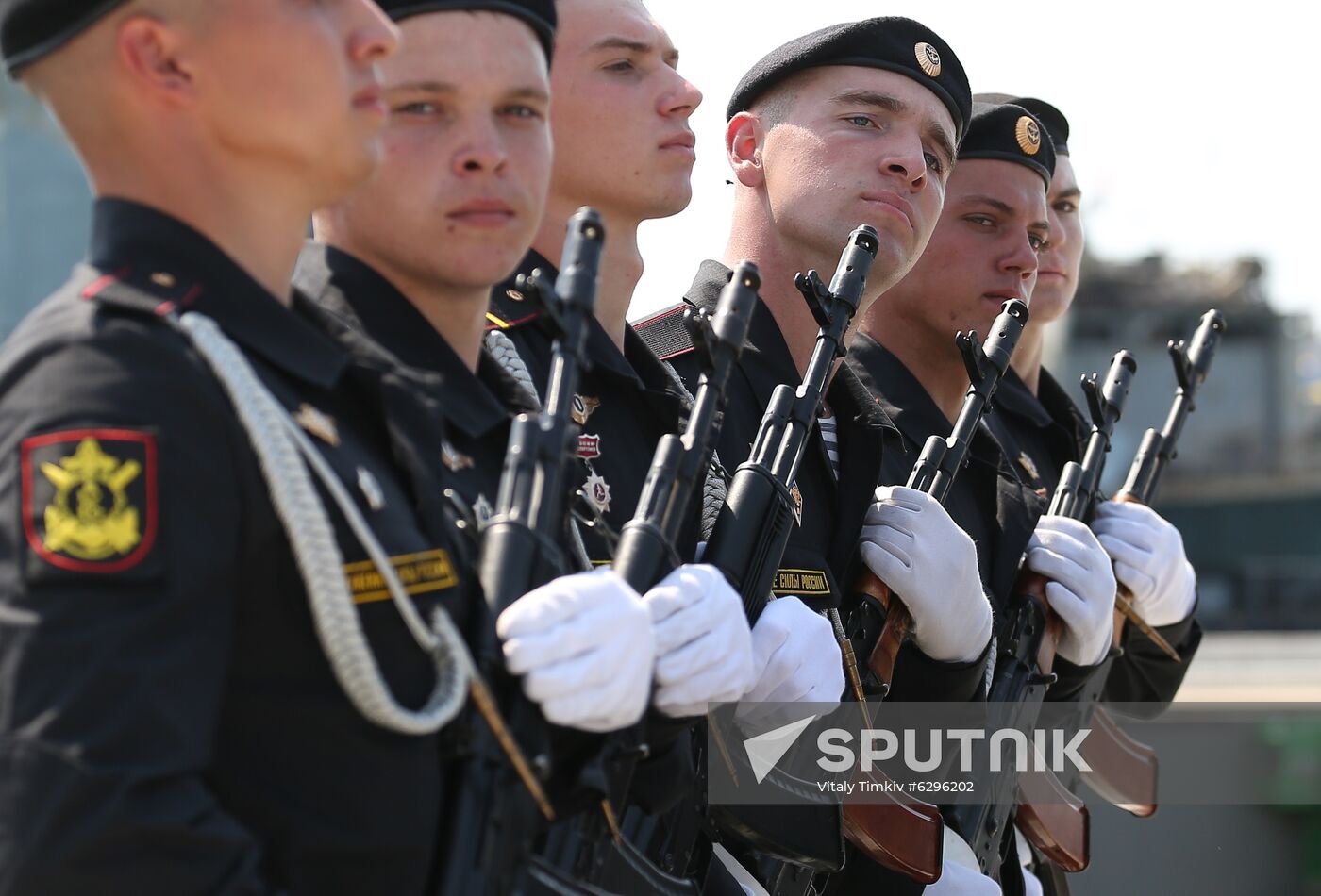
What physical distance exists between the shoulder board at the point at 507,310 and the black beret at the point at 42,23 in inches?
45.8

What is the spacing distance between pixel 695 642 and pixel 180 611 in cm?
90

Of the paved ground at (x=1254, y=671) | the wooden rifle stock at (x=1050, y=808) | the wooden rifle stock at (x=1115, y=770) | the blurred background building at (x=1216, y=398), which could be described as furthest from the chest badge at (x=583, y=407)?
the blurred background building at (x=1216, y=398)

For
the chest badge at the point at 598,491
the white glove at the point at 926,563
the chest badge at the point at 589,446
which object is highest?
the white glove at the point at 926,563

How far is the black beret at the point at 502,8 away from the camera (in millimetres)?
2887

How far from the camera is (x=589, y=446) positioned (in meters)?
3.32

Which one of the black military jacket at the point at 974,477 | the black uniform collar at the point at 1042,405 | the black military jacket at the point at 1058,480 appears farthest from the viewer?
the black uniform collar at the point at 1042,405

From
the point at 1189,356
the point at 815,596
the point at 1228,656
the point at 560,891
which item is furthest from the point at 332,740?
the point at 1228,656

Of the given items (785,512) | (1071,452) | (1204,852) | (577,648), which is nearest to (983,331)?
(1071,452)

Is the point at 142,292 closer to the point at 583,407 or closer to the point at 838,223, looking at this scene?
the point at 583,407

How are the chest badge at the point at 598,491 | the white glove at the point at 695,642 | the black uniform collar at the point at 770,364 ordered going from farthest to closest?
the black uniform collar at the point at 770,364 < the chest badge at the point at 598,491 < the white glove at the point at 695,642

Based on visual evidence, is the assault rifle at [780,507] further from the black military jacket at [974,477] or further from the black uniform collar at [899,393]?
the black uniform collar at [899,393]

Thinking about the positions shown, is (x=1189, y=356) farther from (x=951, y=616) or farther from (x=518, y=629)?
(x=518, y=629)

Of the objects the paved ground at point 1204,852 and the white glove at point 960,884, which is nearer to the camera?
the white glove at point 960,884

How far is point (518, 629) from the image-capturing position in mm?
2371
